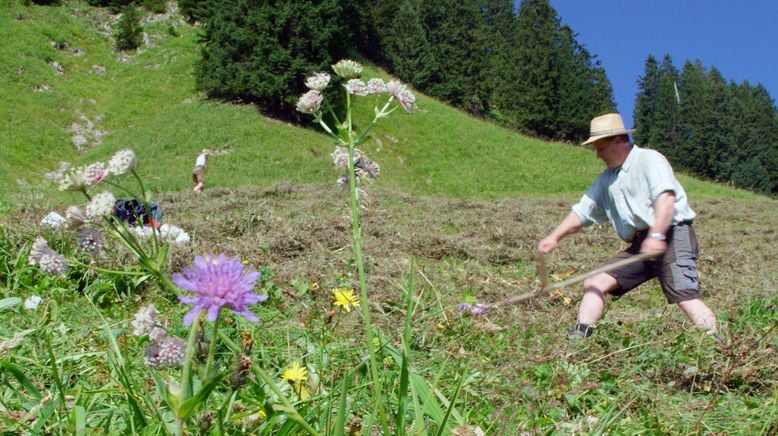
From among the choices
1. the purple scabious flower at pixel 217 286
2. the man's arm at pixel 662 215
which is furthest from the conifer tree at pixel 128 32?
the purple scabious flower at pixel 217 286

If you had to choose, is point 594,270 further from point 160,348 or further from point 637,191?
point 637,191

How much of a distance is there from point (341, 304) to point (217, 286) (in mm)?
1368

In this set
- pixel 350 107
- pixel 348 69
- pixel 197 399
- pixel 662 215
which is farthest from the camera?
pixel 662 215

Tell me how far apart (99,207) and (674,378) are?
2212mm

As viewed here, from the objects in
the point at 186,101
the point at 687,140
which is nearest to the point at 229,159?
the point at 186,101

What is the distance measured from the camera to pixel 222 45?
1836 centimetres

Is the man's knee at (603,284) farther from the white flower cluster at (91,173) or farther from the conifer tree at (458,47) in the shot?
the conifer tree at (458,47)

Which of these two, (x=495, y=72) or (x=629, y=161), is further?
(x=495, y=72)

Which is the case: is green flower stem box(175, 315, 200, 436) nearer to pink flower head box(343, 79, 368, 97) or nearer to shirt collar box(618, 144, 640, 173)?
pink flower head box(343, 79, 368, 97)

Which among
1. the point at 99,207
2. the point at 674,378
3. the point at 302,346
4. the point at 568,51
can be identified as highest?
the point at 568,51

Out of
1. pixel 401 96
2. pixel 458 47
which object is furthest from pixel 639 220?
pixel 458 47

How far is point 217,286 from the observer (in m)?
0.67

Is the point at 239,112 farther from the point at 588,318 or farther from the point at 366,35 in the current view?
the point at 366,35

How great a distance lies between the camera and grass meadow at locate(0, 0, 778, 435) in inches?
46.3
